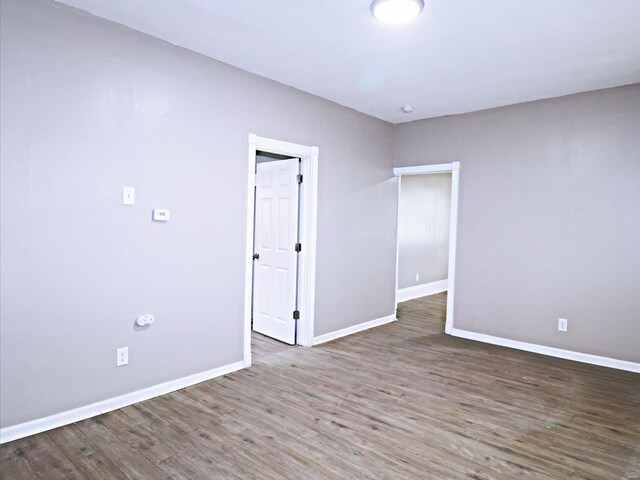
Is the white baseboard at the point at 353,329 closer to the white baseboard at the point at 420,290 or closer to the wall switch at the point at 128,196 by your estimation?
the white baseboard at the point at 420,290

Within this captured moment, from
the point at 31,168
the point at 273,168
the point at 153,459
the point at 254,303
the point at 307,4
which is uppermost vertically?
the point at 307,4

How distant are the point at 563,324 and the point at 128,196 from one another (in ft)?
13.8

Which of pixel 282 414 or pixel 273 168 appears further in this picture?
pixel 273 168

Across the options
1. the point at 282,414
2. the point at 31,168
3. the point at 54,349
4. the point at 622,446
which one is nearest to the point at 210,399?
the point at 282,414

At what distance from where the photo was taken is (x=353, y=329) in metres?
4.89

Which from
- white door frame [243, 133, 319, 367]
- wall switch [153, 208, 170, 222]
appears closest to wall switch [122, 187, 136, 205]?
wall switch [153, 208, 170, 222]

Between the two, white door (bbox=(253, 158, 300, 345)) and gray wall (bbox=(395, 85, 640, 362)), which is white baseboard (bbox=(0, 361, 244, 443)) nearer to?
white door (bbox=(253, 158, 300, 345))

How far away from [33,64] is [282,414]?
2706 millimetres

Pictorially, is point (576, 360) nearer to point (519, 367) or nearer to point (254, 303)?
point (519, 367)

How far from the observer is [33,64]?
2.43m

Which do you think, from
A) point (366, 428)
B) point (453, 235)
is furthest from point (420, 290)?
point (366, 428)

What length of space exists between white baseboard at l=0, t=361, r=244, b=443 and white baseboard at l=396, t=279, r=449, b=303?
393 cm

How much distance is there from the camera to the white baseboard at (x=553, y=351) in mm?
3854

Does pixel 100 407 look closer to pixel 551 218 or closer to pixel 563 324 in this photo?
pixel 563 324
